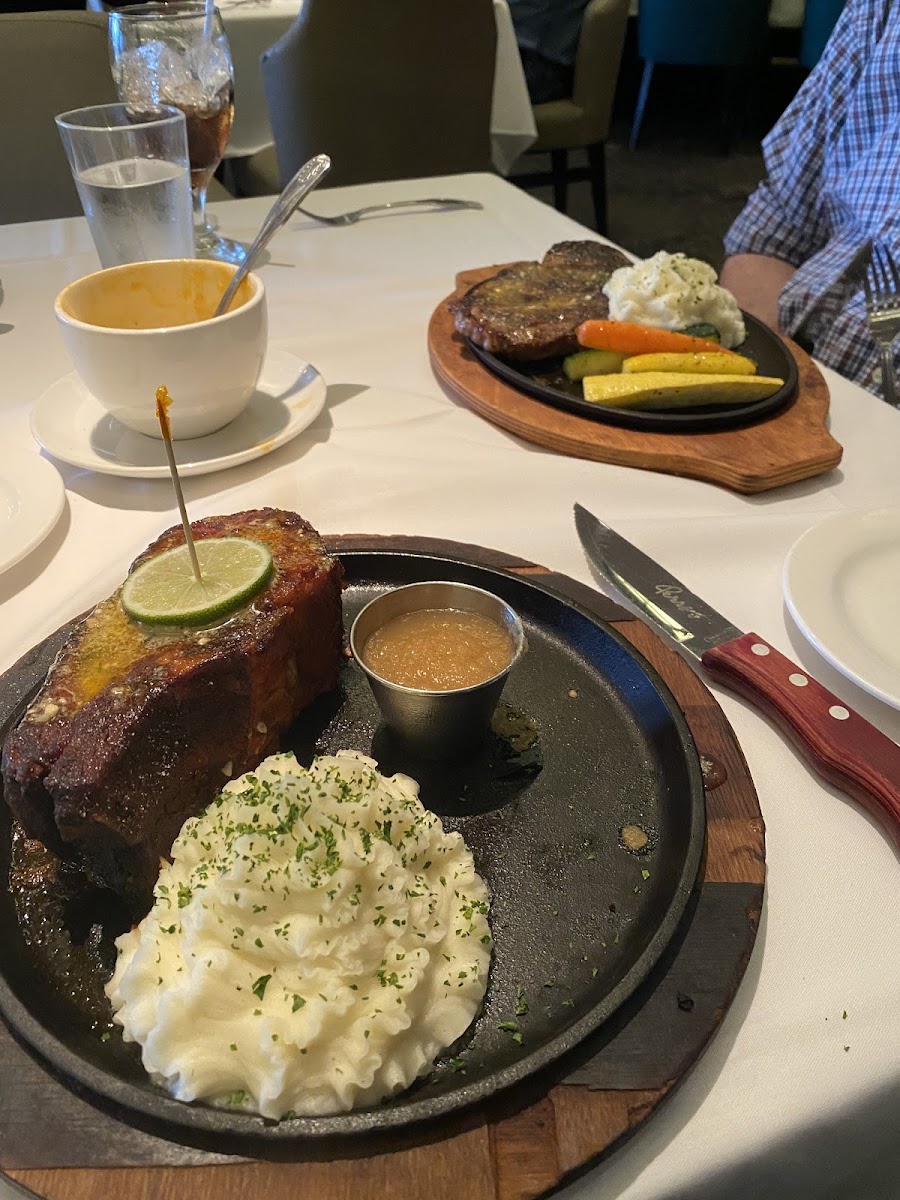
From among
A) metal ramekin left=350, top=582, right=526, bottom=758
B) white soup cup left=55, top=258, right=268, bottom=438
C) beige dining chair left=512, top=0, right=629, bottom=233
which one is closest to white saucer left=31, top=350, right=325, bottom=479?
white soup cup left=55, top=258, right=268, bottom=438

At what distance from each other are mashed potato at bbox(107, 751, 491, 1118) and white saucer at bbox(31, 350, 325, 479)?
0.92 metres

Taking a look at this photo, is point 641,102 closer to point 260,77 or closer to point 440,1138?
point 260,77

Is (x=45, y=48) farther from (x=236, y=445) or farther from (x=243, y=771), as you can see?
(x=243, y=771)

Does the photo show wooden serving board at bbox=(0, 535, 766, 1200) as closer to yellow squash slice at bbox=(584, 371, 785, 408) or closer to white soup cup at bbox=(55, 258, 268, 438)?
white soup cup at bbox=(55, 258, 268, 438)

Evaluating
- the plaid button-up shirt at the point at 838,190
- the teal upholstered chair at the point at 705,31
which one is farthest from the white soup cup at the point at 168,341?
the teal upholstered chair at the point at 705,31

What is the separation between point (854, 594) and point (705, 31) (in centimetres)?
806

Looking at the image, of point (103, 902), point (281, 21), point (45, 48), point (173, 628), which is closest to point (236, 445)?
point (173, 628)

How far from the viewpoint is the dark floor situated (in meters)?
7.01

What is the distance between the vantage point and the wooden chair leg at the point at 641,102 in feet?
27.2

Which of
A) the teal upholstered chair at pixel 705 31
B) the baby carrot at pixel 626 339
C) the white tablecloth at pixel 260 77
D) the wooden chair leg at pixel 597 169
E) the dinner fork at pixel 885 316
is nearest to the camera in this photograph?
the baby carrot at pixel 626 339

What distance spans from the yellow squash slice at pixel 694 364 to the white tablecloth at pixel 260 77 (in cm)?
335

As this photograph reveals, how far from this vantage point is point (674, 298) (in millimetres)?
1996

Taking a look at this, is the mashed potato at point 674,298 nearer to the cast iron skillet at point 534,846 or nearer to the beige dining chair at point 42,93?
the cast iron skillet at point 534,846

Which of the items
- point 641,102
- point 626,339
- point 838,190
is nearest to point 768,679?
point 626,339
